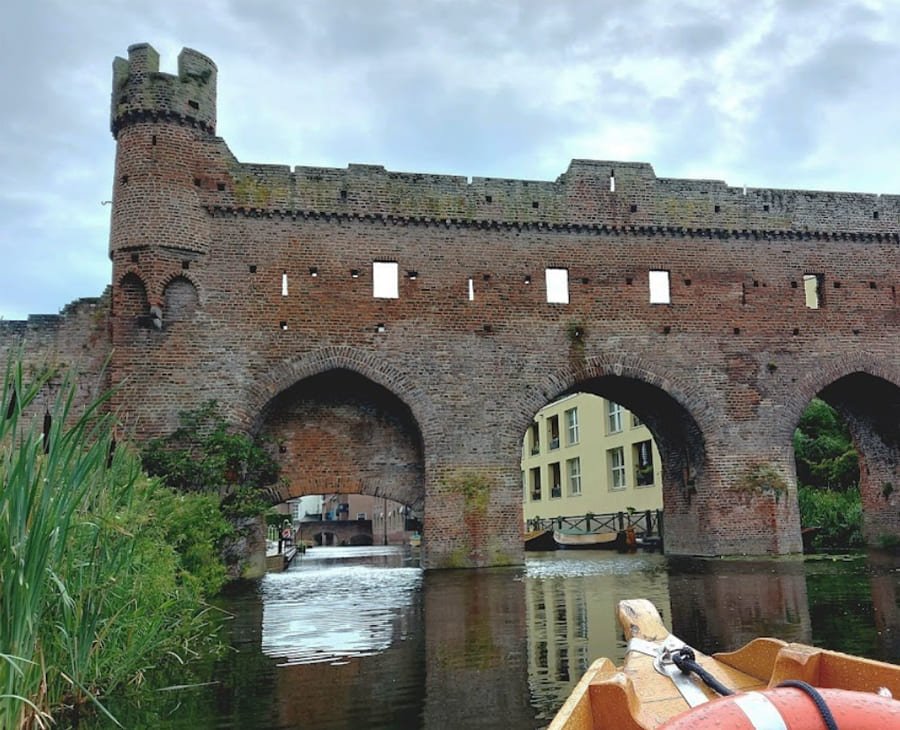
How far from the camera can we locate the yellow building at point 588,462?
34.5m

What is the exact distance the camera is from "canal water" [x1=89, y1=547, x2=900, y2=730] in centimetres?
574

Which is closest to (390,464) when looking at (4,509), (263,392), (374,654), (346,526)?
(263,392)

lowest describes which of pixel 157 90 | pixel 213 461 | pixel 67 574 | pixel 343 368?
pixel 67 574

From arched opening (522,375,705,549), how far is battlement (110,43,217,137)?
34.5 ft

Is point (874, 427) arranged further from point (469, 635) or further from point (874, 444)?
point (469, 635)

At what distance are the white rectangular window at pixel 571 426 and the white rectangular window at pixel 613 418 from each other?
3.28 meters

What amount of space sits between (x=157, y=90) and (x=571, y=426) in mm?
A: 26943

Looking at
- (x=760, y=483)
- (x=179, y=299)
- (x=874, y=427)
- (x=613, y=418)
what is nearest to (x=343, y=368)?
(x=179, y=299)

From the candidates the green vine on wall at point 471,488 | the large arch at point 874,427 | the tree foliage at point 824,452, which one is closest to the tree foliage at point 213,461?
the green vine on wall at point 471,488

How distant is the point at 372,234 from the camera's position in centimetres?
1955

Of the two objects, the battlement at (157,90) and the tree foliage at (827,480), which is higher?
the battlement at (157,90)

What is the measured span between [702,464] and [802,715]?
1852 cm

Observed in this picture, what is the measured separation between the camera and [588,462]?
1527 inches

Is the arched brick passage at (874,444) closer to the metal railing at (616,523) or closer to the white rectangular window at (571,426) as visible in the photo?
the metal railing at (616,523)
